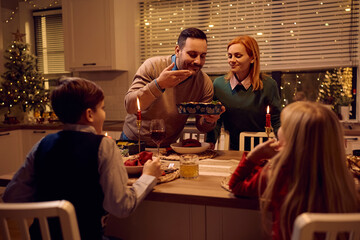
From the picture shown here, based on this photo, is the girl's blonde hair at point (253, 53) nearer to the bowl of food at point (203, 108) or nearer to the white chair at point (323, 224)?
the bowl of food at point (203, 108)

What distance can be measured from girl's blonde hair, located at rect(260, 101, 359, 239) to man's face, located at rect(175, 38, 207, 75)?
45.6 inches

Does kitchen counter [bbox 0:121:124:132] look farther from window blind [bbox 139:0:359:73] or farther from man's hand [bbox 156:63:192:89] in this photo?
man's hand [bbox 156:63:192:89]

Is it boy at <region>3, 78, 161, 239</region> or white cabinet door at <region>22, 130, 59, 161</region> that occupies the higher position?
boy at <region>3, 78, 161, 239</region>

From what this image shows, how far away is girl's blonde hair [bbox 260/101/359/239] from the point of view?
1020 millimetres

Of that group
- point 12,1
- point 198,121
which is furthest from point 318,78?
point 12,1

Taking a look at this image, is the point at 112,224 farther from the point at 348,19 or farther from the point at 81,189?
the point at 348,19

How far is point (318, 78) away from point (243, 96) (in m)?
1.81

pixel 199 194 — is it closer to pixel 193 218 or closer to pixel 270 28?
pixel 193 218

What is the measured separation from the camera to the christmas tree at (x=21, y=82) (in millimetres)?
4152

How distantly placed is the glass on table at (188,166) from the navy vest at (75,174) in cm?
41

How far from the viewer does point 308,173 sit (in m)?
1.03

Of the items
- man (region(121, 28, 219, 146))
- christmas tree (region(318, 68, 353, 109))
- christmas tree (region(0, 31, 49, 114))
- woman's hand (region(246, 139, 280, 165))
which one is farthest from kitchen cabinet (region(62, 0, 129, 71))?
woman's hand (region(246, 139, 280, 165))

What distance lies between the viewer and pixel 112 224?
1.68 metres

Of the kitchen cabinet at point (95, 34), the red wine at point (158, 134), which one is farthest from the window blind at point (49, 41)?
the red wine at point (158, 134)
